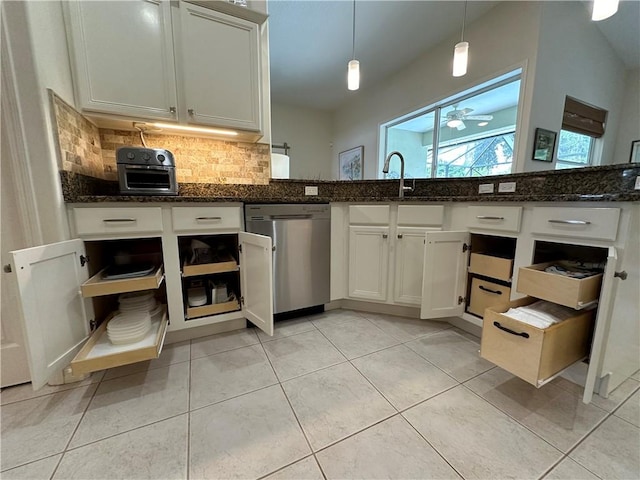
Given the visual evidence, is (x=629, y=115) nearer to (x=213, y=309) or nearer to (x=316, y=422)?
(x=316, y=422)

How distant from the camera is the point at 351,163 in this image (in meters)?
4.96

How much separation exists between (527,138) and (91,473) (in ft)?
11.5

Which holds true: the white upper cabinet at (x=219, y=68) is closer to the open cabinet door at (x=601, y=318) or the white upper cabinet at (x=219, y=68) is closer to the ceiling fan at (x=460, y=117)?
the open cabinet door at (x=601, y=318)

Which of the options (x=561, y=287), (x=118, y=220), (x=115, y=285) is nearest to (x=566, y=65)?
(x=561, y=287)

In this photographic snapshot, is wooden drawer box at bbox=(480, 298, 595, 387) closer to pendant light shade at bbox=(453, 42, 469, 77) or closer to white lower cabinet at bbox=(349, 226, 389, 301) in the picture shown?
white lower cabinet at bbox=(349, 226, 389, 301)

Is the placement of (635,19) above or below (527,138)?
above

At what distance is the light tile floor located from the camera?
82 centimetres

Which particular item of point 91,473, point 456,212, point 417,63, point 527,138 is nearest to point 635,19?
point 527,138

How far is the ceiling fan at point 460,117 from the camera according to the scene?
286 centimetres

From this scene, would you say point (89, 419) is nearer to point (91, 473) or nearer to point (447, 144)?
point (91, 473)

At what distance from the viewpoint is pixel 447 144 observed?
3412 mm

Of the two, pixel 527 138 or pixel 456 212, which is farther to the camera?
pixel 527 138

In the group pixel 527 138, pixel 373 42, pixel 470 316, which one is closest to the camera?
pixel 470 316

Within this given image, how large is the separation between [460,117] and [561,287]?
263 centimetres
